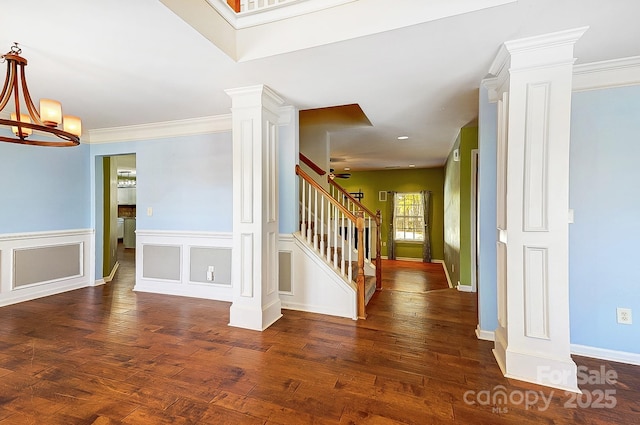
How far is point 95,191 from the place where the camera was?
4434 millimetres

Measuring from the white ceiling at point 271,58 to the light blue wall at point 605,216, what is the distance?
428 mm

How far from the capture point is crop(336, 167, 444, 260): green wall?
28.0ft

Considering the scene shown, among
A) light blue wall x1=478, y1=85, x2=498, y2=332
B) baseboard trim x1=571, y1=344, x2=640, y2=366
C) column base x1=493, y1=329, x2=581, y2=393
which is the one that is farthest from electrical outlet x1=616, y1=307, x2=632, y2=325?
light blue wall x1=478, y1=85, x2=498, y2=332

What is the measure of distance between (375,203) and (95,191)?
7.05 metres

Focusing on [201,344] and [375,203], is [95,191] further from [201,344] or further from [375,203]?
[375,203]

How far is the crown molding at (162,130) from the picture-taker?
3.70 meters

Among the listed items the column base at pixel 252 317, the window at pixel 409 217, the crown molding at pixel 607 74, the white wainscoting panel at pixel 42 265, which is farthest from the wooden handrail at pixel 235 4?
the window at pixel 409 217

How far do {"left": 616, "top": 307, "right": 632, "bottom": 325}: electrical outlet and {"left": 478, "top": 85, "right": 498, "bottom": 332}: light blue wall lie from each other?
2.73 feet

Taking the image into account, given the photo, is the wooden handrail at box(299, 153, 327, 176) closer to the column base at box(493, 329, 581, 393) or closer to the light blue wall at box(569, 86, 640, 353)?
the light blue wall at box(569, 86, 640, 353)

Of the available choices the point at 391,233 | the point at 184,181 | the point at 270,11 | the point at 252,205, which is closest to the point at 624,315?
the point at 252,205

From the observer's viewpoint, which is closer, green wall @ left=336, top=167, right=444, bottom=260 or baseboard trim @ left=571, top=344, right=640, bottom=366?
baseboard trim @ left=571, top=344, right=640, bottom=366

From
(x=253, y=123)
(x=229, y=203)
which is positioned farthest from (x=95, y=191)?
(x=253, y=123)

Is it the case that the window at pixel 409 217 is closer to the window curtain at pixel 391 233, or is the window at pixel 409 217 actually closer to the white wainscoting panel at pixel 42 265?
the window curtain at pixel 391 233

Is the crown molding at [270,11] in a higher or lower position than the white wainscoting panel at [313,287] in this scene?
higher
